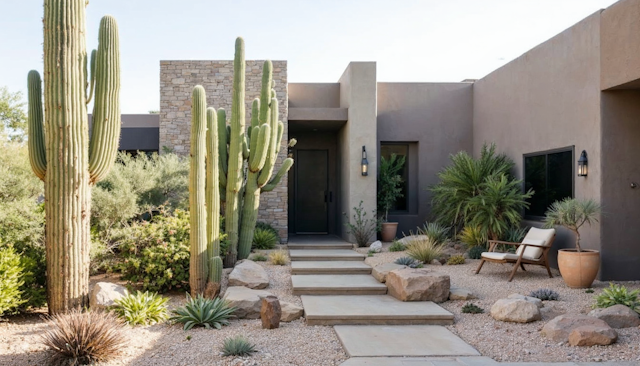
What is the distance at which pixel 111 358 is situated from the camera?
15.3 feet

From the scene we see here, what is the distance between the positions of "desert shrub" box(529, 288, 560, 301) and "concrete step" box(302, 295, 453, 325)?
4.84ft

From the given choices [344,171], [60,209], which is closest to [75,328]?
[60,209]

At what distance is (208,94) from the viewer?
1202cm

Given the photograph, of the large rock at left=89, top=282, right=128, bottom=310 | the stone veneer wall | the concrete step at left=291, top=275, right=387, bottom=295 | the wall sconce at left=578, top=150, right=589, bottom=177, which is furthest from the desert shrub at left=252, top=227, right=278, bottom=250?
the wall sconce at left=578, top=150, right=589, bottom=177

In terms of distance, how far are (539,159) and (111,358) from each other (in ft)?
26.8

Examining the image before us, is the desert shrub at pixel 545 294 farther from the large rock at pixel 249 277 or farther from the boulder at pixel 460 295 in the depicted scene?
the large rock at pixel 249 277

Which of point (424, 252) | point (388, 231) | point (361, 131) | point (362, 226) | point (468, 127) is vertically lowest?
point (424, 252)

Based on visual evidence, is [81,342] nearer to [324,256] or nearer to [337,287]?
[337,287]

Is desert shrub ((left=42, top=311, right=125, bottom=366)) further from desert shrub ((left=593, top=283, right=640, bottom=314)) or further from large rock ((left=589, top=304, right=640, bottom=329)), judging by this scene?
desert shrub ((left=593, top=283, right=640, bottom=314))

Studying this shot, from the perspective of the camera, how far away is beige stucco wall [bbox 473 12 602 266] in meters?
8.13

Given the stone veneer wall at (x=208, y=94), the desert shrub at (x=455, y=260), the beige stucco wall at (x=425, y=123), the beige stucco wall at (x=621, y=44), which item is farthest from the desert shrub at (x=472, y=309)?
the beige stucco wall at (x=425, y=123)

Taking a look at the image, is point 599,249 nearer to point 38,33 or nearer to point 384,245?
point 384,245

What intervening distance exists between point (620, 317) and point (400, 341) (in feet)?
8.07

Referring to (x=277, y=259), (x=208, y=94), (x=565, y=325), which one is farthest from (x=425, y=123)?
(x=565, y=325)
